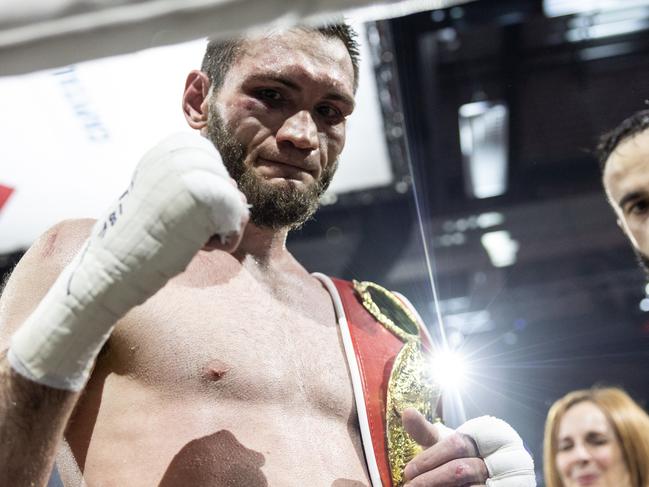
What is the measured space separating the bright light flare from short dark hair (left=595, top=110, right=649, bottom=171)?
1.77ft

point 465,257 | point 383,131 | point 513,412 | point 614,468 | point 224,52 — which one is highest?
point 465,257

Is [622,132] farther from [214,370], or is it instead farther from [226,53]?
[214,370]

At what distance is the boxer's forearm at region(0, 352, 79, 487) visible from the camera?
683 mm

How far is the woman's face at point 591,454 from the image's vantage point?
4.64ft

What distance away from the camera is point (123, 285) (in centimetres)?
62

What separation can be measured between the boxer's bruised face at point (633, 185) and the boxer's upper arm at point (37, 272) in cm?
95

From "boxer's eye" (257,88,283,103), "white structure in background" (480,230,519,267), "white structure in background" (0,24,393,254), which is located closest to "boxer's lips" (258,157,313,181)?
"boxer's eye" (257,88,283,103)

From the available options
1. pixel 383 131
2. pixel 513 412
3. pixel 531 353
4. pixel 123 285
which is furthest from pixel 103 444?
pixel 531 353

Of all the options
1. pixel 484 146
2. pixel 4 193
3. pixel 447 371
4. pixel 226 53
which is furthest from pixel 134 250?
pixel 484 146

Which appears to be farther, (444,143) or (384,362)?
(444,143)

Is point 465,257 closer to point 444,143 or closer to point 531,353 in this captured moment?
point 531,353

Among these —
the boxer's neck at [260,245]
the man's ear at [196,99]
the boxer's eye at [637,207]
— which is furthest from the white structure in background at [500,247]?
the man's ear at [196,99]

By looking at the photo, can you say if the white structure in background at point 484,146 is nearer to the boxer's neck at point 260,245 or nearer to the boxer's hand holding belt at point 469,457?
the boxer's neck at point 260,245

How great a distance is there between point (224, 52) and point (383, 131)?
36.1 inches
